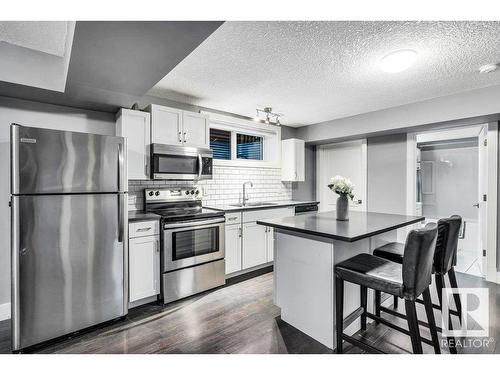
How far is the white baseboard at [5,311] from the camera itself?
247 cm

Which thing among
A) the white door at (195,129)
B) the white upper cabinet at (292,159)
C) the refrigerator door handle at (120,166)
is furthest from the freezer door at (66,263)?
the white upper cabinet at (292,159)

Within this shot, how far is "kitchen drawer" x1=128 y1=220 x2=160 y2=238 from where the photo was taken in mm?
2609

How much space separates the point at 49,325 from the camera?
A: 2064 mm

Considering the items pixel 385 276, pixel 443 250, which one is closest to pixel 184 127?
pixel 385 276

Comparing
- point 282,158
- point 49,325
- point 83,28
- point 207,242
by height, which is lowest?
point 49,325

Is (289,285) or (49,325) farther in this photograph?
(289,285)

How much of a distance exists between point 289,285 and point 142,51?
6.91 ft

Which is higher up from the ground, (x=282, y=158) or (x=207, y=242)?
(x=282, y=158)

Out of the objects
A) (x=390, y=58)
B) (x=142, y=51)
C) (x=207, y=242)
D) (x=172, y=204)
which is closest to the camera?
(x=142, y=51)

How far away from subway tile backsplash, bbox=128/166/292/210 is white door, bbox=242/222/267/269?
697 mm

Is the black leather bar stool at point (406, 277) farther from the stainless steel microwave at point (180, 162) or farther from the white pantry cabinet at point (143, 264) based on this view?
the stainless steel microwave at point (180, 162)

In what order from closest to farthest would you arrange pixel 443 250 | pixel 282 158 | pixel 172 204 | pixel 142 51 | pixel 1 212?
1. pixel 142 51
2. pixel 443 250
3. pixel 1 212
4. pixel 172 204
5. pixel 282 158

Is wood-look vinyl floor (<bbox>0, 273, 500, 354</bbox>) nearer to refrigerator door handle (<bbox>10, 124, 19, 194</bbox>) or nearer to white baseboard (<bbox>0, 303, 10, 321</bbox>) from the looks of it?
white baseboard (<bbox>0, 303, 10, 321</bbox>)
